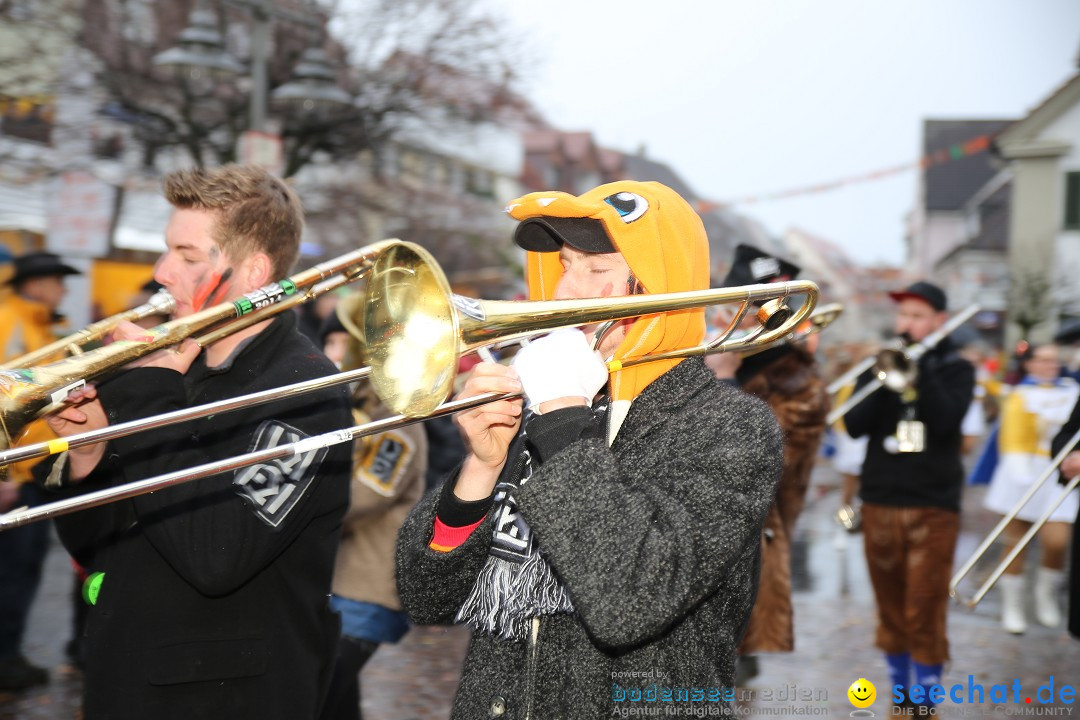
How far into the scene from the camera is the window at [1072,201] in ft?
94.6

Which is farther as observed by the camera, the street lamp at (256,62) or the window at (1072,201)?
the window at (1072,201)

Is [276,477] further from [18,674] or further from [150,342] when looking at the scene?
[18,674]

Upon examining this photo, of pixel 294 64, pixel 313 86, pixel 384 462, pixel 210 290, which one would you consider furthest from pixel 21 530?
pixel 294 64

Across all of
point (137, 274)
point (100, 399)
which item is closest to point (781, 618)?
point (100, 399)

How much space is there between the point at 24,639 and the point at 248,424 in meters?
4.59

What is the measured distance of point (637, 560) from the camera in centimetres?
198

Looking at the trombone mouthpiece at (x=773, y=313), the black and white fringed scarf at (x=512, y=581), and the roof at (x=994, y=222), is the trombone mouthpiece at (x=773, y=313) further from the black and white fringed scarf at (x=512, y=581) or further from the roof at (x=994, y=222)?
the roof at (x=994, y=222)

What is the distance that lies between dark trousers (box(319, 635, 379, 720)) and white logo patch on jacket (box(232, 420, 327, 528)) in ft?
4.46

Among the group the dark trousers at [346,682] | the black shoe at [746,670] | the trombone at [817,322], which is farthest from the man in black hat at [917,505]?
the dark trousers at [346,682]

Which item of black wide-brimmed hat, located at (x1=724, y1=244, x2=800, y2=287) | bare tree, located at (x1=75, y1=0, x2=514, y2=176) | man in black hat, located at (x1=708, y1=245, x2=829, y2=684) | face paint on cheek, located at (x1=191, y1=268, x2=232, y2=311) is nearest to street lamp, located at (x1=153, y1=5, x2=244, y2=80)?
bare tree, located at (x1=75, y1=0, x2=514, y2=176)

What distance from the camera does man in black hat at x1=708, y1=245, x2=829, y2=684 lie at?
474 cm

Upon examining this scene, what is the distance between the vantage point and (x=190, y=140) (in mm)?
13594

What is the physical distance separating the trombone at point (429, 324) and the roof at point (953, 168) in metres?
45.0

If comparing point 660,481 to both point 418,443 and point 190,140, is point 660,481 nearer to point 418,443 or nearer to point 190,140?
point 418,443
